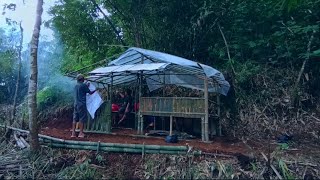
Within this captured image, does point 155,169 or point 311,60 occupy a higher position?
point 311,60

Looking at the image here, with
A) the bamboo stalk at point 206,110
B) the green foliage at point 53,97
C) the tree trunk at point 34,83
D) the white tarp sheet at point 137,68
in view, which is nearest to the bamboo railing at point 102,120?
the white tarp sheet at point 137,68

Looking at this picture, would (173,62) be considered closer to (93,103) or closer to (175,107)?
(175,107)

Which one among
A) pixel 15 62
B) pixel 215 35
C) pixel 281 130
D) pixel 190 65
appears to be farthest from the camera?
pixel 15 62

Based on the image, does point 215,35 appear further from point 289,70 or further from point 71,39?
point 71,39

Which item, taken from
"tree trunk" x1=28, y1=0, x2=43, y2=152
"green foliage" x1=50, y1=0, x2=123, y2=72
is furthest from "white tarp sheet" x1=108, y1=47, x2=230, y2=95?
"tree trunk" x1=28, y1=0, x2=43, y2=152

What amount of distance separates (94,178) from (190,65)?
379 centimetres

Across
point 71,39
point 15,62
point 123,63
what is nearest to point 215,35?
point 123,63

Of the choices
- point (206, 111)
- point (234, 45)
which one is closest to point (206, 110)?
point (206, 111)

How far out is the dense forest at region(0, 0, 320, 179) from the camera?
9602mm

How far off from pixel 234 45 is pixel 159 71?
352 cm

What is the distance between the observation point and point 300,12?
10094mm

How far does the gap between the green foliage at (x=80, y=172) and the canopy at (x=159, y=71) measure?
271 centimetres

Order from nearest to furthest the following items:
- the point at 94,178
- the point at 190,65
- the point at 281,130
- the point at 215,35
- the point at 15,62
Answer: the point at 94,178 → the point at 190,65 → the point at 281,130 → the point at 215,35 → the point at 15,62

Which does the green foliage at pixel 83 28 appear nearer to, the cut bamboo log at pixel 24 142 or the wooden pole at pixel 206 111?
the cut bamboo log at pixel 24 142
